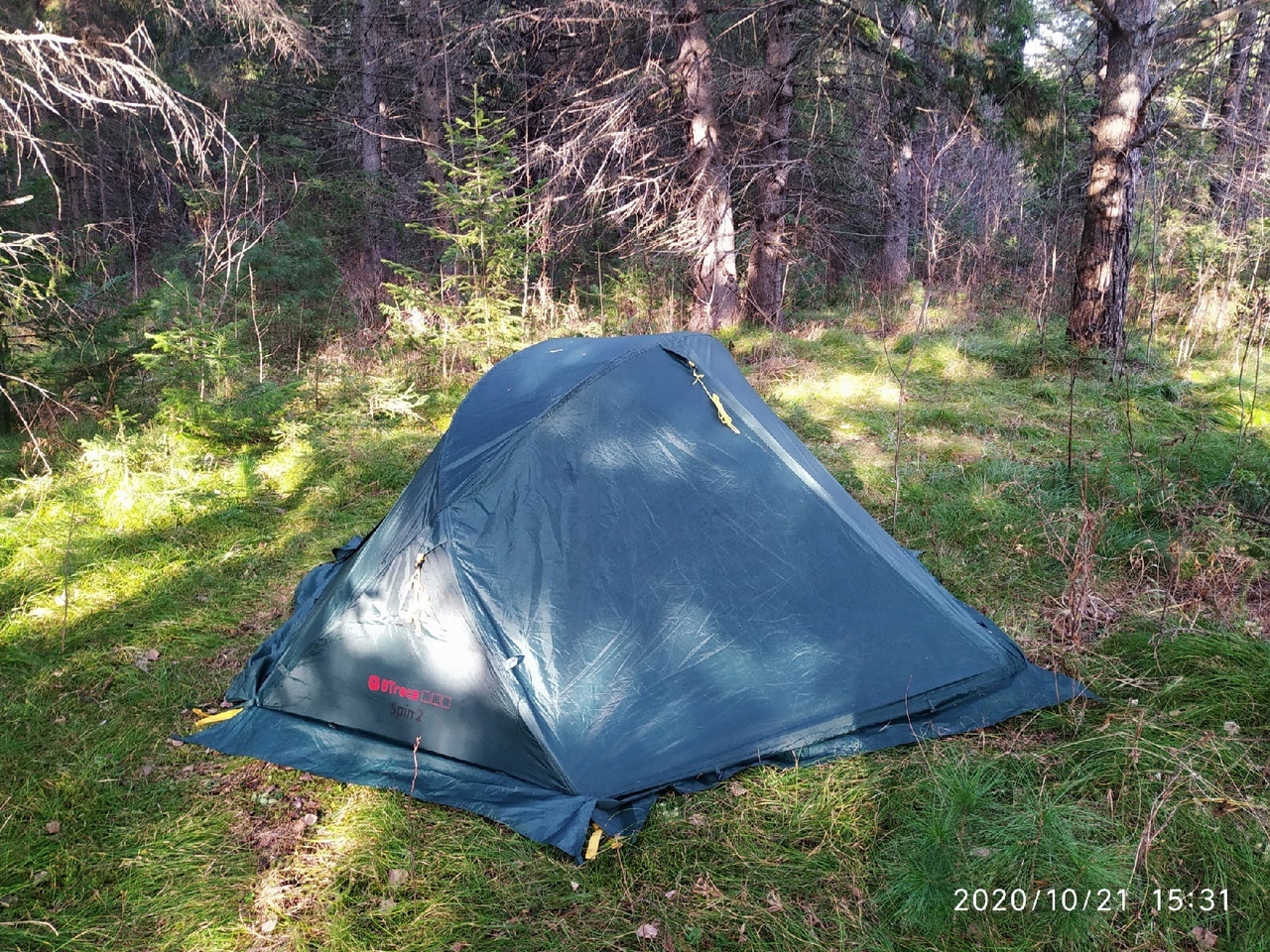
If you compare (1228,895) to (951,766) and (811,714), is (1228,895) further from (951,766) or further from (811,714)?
(811,714)

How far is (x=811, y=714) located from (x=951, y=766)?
0.52 meters

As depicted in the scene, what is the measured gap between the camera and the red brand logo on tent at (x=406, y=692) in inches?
114

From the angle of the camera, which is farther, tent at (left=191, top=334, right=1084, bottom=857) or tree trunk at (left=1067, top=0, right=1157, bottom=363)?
tree trunk at (left=1067, top=0, right=1157, bottom=363)

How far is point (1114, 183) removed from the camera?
24.1ft

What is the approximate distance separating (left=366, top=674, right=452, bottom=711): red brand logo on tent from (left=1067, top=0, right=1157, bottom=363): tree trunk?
7.47 m

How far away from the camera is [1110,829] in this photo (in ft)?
8.09

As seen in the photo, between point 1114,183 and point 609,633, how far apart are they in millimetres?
7338

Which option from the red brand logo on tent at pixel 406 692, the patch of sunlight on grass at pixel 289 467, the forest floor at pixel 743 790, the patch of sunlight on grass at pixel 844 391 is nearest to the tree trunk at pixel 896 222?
the patch of sunlight on grass at pixel 844 391

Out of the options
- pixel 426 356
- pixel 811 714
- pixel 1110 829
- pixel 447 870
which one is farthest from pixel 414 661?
pixel 426 356

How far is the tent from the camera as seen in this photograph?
2.80 m

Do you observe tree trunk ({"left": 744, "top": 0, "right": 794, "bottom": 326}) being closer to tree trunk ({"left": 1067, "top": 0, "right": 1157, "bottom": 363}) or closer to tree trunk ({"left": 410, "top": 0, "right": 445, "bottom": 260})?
tree trunk ({"left": 1067, "top": 0, "right": 1157, "bottom": 363})

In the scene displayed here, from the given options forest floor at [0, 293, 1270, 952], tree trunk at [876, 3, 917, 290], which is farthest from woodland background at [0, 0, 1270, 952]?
tree trunk at [876, 3, 917, 290]

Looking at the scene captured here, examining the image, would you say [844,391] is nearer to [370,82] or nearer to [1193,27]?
[1193,27]

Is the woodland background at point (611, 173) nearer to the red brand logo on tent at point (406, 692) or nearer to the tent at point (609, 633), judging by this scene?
the tent at point (609, 633)
